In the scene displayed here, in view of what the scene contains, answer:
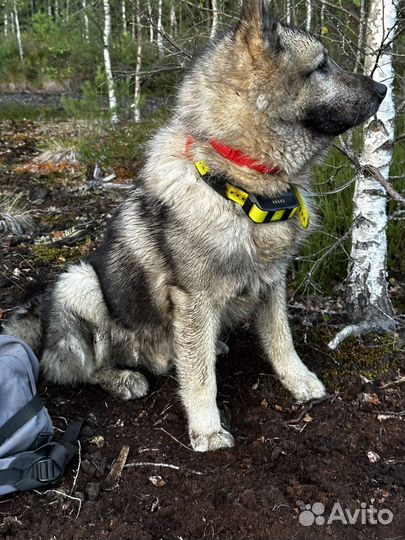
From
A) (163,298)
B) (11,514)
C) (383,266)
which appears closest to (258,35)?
(163,298)

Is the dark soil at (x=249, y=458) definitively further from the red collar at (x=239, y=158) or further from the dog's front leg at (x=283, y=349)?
the red collar at (x=239, y=158)

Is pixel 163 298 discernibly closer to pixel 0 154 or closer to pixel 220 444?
pixel 220 444

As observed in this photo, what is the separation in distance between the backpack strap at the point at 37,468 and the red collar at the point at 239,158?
1512 millimetres

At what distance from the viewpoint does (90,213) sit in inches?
216

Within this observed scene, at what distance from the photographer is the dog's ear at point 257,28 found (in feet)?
6.75

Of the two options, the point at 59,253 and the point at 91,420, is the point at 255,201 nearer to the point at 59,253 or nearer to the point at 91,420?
the point at 91,420

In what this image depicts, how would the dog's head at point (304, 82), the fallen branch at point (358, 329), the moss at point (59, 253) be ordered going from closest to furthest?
1. the dog's head at point (304, 82)
2. the fallen branch at point (358, 329)
3. the moss at point (59, 253)

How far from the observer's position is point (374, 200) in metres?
3.09

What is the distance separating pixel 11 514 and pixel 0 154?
22.3 ft

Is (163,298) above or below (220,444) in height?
above

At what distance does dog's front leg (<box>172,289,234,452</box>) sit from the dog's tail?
0.94 metres

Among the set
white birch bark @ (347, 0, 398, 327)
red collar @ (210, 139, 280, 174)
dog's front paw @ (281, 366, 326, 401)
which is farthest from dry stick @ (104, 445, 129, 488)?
white birch bark @ (347, 0, 398, 327)

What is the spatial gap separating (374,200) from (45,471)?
227 centimetres

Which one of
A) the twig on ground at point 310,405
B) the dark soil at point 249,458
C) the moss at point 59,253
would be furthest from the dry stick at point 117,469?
the moss at point 59,253
